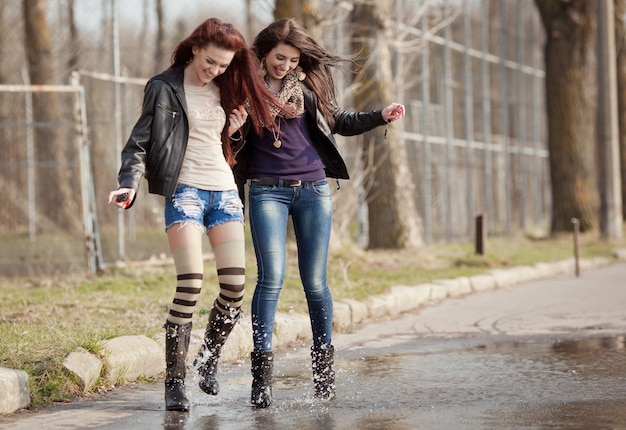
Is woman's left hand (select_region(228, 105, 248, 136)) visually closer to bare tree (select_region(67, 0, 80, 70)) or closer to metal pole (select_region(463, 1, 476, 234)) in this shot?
metal pole (select_region(463, 1, 476, 234))

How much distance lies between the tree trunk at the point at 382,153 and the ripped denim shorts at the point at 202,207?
808 cm

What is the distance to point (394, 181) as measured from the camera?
45.7 feet

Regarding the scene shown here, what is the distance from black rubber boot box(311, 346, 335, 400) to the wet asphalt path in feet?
0.26

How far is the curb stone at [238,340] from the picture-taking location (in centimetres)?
527

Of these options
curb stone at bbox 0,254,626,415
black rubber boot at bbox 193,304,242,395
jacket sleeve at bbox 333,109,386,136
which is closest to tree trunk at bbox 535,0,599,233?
curb stone at bbox 0,254,626,415

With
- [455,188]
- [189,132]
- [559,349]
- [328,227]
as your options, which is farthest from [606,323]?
[455,188]

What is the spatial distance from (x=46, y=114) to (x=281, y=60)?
16.6 meters

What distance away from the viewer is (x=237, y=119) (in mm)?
5316

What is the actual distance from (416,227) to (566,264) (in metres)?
1.94

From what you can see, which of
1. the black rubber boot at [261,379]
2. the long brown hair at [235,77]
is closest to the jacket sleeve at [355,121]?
the long brown hair at [235,77]

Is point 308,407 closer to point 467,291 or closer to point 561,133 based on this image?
point 467,291

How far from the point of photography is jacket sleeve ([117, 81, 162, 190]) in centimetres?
503

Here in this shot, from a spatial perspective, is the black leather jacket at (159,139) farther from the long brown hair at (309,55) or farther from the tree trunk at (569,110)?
the tree trunk at (569,110)

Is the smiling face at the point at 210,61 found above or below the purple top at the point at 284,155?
above
